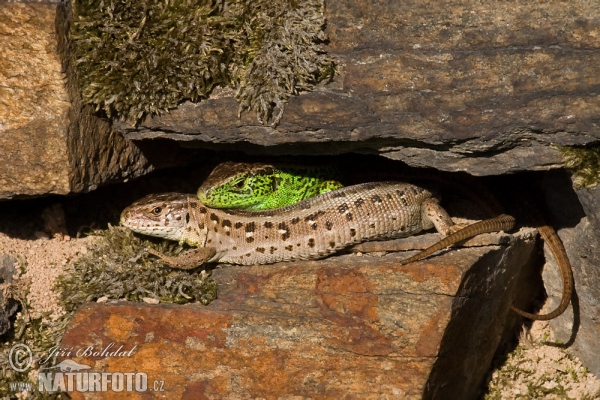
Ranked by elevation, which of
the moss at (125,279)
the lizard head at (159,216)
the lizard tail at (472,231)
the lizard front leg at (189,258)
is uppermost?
the lizard tail at (472,231)

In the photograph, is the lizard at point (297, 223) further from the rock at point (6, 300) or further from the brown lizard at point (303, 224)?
the rock at point (6, 300)

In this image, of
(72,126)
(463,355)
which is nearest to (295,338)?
(463,355)

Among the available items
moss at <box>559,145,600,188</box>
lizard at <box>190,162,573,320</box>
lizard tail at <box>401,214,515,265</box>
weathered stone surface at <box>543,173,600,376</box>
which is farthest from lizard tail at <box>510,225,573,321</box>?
moss at <box>559,145,600,188</box>

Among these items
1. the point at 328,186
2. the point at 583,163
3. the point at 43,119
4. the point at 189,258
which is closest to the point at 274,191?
the point at 328,186

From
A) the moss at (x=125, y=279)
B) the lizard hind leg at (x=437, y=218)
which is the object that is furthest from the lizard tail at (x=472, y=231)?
the moss at (x=125, y=279)

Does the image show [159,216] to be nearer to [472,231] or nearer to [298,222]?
[298,222]
